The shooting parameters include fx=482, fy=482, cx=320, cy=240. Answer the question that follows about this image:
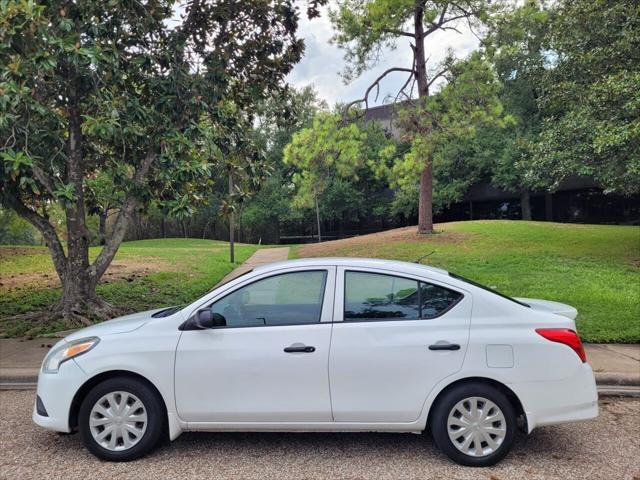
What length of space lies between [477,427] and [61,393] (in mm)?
3198

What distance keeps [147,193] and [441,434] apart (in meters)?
6.27

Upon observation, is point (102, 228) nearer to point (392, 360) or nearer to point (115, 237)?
point (115, 237)

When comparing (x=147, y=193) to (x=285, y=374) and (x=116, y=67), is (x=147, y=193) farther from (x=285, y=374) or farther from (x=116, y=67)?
(x=285, y=374)

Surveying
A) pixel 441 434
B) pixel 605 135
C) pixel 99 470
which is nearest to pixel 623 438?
pixel 441 434

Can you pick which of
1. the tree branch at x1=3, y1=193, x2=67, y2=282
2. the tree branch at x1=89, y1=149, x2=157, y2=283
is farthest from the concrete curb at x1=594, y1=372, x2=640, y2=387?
the tree branch at x1=3, y1=193, x2=67, y2=282

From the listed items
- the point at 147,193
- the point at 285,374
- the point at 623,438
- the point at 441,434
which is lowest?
the point at 623,438

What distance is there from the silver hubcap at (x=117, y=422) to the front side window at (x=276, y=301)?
974 mm

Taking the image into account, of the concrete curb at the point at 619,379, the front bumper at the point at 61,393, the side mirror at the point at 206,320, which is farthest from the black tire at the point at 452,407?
the front bumper at the point at 61,393

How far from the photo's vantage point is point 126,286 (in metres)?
11.6

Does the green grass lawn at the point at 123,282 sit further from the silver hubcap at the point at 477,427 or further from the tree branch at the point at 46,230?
the silver hubcap at the point at 477,427

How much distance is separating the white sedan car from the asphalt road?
0.62ft

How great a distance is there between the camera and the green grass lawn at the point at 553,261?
834cm

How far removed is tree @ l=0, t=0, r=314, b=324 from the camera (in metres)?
5.90

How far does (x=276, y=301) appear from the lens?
13.0 feet
